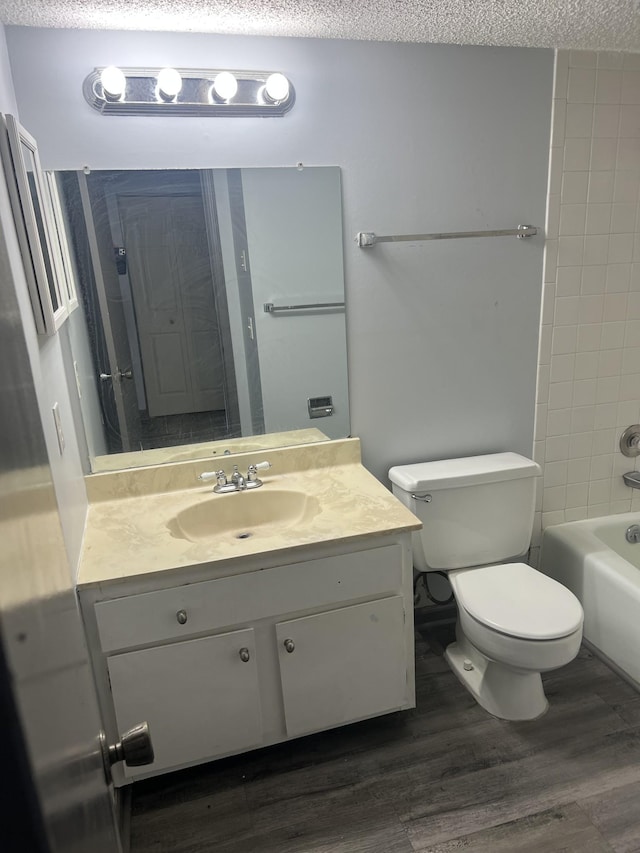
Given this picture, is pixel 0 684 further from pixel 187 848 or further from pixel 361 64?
pixel 361 64

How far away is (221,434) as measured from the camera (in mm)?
2023

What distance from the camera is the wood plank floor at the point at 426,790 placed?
1558mm

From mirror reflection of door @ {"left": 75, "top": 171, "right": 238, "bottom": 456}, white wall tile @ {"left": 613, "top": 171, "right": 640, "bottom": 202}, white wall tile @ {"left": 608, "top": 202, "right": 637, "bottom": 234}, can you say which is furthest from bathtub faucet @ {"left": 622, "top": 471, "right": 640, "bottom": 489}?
mirror reflection of door @ {"left": 75, "top": 171, "right": 238, "bottom": 456}

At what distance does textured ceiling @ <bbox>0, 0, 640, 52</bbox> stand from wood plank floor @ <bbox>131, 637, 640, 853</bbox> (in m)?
2.12

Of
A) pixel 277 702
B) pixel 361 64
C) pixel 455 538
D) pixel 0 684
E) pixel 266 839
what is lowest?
pixel 266 839

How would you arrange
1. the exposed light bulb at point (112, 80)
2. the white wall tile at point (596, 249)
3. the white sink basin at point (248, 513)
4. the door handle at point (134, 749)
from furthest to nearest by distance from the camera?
the white wall tile at point (596, 249) < the white sink basin at point (248, 513) < the exposed light bulb at point (112, 80) < the door handle at point (134, 749)

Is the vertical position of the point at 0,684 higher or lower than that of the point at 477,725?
higher

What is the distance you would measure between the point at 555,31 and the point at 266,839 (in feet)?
8.18

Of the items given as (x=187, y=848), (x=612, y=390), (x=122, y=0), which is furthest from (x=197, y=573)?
(x=612, y=390)

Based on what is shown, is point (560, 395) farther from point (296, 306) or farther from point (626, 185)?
point (296, 306)

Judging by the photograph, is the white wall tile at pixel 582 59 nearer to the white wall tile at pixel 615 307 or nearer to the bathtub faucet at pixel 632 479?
the white wall tile at pixel 615 307

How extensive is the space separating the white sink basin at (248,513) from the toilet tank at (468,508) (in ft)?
1.31

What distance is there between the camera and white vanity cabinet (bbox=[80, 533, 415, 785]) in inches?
60.3

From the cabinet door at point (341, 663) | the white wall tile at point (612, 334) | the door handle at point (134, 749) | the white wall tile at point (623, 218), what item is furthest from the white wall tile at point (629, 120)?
the door handle at point (134, 749)
